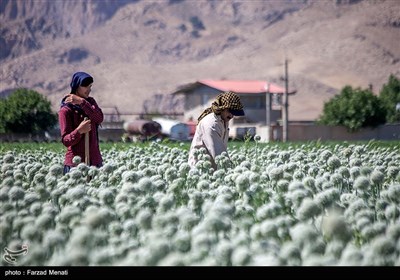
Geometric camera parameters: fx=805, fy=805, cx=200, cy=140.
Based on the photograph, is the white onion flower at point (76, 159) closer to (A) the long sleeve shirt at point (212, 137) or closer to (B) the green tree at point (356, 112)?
(A) the long sleeve shirt at point (212, 137)

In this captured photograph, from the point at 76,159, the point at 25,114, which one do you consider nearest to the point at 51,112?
the point at 25,114

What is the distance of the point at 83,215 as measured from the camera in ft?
16.0

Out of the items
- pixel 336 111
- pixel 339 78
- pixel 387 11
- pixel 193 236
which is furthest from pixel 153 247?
pixel 387 11

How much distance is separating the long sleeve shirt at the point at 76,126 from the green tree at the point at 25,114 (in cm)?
5231

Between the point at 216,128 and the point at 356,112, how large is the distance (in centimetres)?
5872

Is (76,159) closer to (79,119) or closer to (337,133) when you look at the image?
(79,119)

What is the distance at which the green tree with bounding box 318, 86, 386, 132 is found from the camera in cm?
6638

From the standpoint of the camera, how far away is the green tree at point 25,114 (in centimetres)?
5988

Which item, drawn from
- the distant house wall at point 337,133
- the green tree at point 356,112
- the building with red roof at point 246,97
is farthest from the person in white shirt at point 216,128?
the building with red roof at point 246,97

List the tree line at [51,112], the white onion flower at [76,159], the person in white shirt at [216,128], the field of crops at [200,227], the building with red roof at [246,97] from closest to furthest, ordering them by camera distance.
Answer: the field of crops at [200,227]
the white onion flower at [76,159]
the person in white shirt at [216,128]
the tree line at [51,112]
the building with red roof at [246,97]

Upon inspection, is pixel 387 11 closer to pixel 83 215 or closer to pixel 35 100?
pixel 35 100

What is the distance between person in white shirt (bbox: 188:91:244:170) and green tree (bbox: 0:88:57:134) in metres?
51.9

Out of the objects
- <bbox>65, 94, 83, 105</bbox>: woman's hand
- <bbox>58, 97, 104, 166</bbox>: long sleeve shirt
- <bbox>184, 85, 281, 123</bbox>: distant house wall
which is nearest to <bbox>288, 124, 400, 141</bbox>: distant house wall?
<bbox>184, 85, 281, 123</bbox>: distant house wall

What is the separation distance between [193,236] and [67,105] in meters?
4.55
